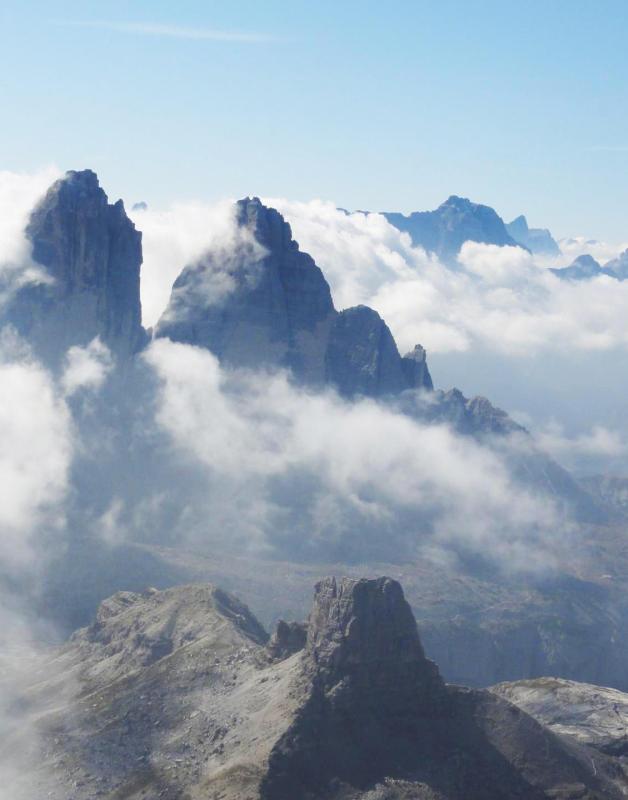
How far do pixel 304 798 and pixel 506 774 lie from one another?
3164cm

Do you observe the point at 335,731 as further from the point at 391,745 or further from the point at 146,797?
the point at 146,797

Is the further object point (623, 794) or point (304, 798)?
point (623, 794)

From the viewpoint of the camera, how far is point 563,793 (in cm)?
19338

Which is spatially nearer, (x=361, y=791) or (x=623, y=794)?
(x=361, y=791)

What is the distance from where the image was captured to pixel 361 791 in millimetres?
186625

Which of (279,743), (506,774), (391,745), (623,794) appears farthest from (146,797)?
(623,794)

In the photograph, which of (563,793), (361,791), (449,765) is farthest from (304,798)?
(563,793)

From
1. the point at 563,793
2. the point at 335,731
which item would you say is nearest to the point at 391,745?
the point at 335,731

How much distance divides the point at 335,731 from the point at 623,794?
45.9m

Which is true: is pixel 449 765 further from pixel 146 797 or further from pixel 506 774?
pixel 146 797

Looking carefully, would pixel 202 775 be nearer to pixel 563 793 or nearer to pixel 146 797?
pixel 146 797

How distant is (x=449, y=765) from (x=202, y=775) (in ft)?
123

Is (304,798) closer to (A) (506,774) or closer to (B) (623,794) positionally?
(A) (506,774)

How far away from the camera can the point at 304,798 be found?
185m
